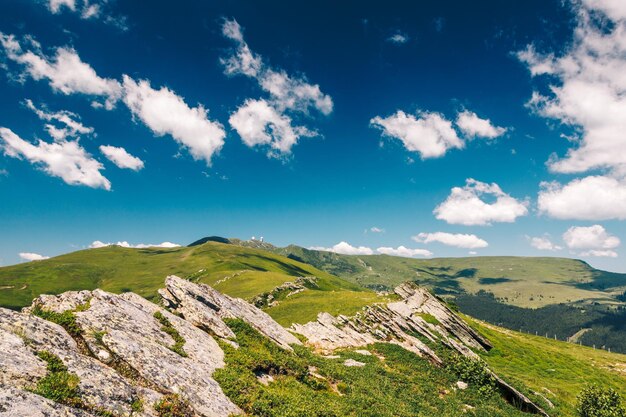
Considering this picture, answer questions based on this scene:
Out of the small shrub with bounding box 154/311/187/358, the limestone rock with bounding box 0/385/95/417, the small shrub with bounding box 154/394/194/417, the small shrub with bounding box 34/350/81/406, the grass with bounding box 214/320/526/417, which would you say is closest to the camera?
the limestone rock with bounding box 0/385/95/417

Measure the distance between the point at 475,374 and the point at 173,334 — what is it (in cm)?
3631

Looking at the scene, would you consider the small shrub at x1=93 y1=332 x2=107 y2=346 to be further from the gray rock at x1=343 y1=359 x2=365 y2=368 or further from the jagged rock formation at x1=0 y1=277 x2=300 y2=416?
the gray rock at x1=343 y1=359 x2=365 y2=368

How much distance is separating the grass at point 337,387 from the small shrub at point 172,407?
3507mm

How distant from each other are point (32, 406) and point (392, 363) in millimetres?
38565

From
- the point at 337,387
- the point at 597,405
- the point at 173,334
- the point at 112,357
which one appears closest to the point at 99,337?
the point at 112,357

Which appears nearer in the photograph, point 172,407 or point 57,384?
point 57,384

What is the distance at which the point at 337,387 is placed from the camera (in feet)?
93.7

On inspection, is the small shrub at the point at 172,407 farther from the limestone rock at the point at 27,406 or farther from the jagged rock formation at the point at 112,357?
the limestone rock at the point at 27,406

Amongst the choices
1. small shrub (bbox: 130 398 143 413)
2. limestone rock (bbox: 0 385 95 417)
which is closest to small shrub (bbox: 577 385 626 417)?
small shrub (bbox: 130 398 143 413)

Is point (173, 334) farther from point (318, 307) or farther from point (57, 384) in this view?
point (318, 307)

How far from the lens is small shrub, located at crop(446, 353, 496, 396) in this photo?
38950 millimetres

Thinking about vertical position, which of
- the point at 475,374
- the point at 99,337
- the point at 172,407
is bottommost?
the point at 475,374

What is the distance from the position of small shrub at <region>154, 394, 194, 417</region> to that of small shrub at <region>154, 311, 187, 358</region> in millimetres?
5244

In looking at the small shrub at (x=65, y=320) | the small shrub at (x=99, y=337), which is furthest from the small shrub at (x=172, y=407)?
the small shrub at (x=65, y=320)
